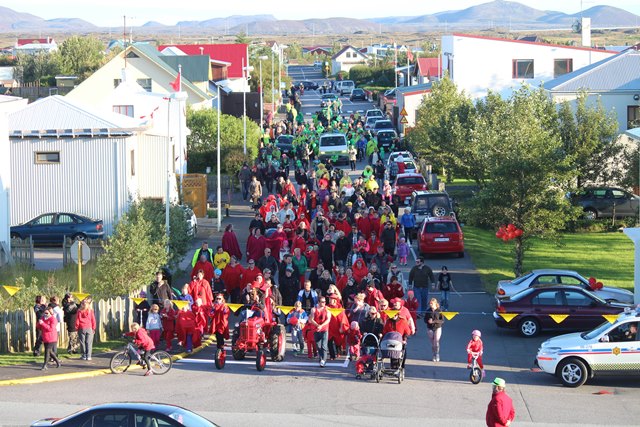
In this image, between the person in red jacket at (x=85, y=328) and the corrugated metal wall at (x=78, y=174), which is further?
the corrugated metal wall at (x=78, y=174)

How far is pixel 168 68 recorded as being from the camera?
63.6 meters

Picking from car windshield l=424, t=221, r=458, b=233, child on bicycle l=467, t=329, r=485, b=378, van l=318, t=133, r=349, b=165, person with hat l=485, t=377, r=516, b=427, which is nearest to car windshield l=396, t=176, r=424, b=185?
car windshield l=424, t=221, r=458, b=233

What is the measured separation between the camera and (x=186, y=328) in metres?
22.0

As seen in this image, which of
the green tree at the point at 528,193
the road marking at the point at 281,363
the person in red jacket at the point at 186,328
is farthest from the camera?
the green tree at the point at 528,193

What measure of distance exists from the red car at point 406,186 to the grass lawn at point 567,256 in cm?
353

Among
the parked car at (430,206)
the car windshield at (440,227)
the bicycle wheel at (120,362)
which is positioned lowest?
the bicycle wheel at (120,362)

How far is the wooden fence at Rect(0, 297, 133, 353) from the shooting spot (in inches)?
881

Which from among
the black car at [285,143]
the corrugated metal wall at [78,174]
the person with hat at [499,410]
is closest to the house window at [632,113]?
the black car at [285,143]

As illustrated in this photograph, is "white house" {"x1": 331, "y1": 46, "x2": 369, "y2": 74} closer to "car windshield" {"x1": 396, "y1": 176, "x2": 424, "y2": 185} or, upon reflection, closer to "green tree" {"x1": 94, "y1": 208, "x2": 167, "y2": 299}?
"car windshield" {"x1": 396, "y1": 176, "x2": 424, "y2": 185}

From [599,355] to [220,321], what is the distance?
7.50 metres

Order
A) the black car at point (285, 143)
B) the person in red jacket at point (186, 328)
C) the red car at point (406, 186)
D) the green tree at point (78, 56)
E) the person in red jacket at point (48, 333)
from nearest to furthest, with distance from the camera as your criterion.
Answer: the person in red jacket at point (48, 333) < the person in red jacket at point (186, 328) < the red car at point (406, 186) < the black car at point (285, 143) < the green tree at point (78, 56)

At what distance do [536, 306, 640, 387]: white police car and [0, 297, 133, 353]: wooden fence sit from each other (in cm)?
969

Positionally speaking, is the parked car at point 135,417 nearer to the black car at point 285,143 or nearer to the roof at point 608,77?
the roof at point 608,77

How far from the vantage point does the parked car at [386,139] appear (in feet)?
208
